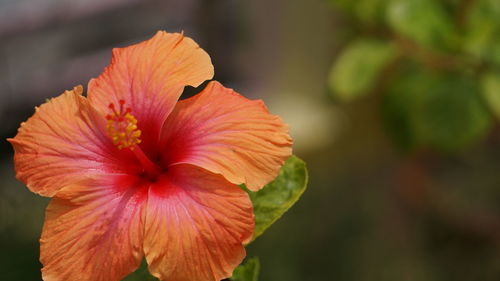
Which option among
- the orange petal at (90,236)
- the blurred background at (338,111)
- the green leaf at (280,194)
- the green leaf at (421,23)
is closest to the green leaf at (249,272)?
the green leaf at (280,194)

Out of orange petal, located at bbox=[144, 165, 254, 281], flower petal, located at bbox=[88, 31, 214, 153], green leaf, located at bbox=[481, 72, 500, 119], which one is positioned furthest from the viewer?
green leaf, located at bbox=[481, 72, 500, 119]

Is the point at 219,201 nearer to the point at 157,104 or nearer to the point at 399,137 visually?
the point at 157,104

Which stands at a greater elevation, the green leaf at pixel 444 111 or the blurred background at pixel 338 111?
the green leaf at pixel 444 111

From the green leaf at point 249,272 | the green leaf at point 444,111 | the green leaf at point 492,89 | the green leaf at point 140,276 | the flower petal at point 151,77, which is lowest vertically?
the green leaf at point 444,111

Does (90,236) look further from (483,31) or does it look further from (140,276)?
(483,31)

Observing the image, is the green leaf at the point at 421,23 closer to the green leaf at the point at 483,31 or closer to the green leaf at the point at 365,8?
the green leaf at the point at 483,31

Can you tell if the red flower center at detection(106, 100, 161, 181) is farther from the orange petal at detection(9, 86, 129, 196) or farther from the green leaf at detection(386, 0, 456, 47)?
the green leaf at detection(386, 0, 456, 47)

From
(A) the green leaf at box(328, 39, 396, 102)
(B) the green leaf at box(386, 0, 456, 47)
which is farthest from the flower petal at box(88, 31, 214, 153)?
(A) the green leaf at box(328, 39, 396, 102)
